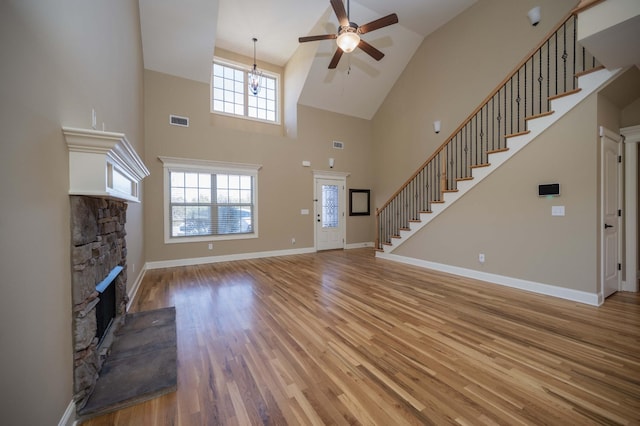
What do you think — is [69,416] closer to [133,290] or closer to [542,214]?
[133,290]

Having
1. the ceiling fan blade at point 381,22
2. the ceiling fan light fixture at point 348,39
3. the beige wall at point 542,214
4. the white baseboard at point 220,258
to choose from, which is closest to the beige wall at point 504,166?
the beige wall at point 542,214

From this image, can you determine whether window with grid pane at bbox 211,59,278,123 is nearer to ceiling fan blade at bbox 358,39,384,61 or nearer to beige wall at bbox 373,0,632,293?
ceiling fan blade at bbox 358,39,384,61

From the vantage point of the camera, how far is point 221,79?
253 inches

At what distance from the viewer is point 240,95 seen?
6.66 meters

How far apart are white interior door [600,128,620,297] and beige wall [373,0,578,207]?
236 centimetres

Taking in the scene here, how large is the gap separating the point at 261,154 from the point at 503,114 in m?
5.27

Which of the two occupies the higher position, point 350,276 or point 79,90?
point 79,90

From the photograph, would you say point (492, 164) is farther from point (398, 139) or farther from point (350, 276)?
point (398, 139)

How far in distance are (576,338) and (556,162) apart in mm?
2305

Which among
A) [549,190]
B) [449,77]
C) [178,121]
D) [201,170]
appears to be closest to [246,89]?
[178,121]

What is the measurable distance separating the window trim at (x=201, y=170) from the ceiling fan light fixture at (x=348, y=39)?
3334 mm

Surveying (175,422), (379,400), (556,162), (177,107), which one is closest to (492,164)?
(556,162)

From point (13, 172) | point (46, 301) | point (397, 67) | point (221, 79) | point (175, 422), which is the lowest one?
point (175, 422)

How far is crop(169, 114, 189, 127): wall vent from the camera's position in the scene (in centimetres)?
540
